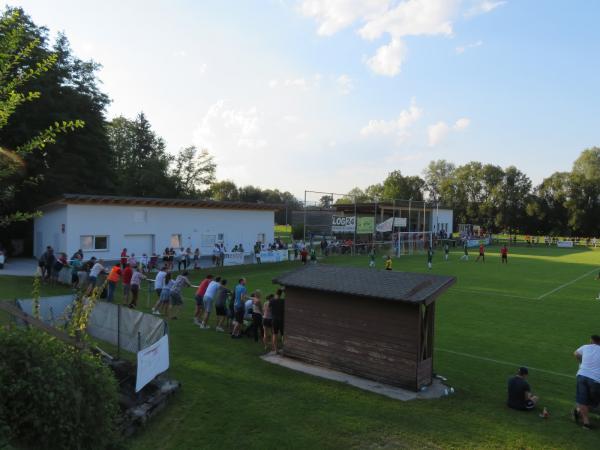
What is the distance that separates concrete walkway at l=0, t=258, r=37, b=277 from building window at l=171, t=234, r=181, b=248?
9.08 meters

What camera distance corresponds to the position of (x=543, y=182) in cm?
9375

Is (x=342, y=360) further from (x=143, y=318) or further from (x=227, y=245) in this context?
(x=227, y=245)

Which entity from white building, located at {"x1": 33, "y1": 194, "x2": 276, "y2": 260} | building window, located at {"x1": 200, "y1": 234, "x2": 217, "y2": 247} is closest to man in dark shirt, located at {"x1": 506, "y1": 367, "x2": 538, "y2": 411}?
white building, located at {"x1": 33, "y1": 194, "x2": 276, "y2": 260}

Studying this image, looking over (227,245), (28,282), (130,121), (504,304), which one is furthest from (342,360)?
(130,121)

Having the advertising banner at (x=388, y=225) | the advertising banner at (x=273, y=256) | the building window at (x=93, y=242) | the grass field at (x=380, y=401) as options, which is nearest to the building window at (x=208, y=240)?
the advertising banner at (x=273, y=256)

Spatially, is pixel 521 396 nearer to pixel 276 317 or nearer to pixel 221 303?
pixel 276 317

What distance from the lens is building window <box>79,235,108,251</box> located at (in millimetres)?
31077

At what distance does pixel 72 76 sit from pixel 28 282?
78.8 ft

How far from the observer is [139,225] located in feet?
112

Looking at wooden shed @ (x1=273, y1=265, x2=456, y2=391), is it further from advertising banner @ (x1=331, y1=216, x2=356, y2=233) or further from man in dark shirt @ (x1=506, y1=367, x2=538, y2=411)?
advertising banner @ (x1=331, y1=216, x2=356, y2=233)

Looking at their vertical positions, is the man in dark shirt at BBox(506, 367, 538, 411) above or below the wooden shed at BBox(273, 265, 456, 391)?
below

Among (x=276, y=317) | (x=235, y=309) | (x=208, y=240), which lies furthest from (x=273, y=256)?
(x=276, y=317)

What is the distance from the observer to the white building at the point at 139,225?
3080cm

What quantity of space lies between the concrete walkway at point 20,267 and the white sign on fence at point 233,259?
1234cm
